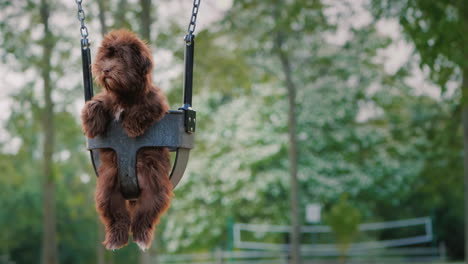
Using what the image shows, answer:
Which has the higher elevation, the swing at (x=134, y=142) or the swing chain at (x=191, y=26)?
the swing chain at (x=191, y=26)

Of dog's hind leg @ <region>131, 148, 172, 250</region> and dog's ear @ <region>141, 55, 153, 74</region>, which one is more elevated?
dog's ear @ <region>141, 55, 153, 74</region>

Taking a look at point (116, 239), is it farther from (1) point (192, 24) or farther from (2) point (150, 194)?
(1) point (192, 24)

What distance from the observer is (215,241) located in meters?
18.8

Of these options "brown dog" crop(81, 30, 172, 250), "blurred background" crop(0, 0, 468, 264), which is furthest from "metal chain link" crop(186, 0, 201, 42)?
"blurred background" crop(0, 0, 468, 264)

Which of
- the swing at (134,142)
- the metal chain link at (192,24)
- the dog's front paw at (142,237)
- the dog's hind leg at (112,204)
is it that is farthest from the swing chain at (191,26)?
the dog's front paw at (142,237)

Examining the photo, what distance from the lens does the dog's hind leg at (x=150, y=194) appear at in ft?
7.11

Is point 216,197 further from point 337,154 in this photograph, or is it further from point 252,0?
point 252,0

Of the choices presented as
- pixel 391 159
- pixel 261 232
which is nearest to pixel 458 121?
pixel 391 159

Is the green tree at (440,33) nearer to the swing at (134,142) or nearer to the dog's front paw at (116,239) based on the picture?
the swing at (134,142)

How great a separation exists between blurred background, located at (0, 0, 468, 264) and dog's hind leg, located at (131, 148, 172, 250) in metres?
7.25

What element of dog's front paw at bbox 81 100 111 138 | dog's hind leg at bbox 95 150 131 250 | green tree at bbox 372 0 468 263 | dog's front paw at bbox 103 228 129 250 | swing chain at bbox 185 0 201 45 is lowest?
dog's front paw at bbox 103 228 129 250

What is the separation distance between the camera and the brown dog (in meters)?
2.10

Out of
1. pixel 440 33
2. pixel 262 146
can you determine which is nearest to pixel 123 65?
pixel 440 33

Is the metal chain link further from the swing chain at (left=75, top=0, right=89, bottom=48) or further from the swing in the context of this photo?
the swing chain at (left=75, top=0, right=89, bottom=48)
